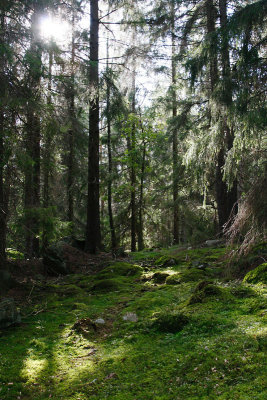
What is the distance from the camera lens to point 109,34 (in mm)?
12383

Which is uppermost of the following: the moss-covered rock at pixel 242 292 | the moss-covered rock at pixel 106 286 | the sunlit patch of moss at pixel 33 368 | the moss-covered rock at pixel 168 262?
the moss-covered rock at pixel 168 262

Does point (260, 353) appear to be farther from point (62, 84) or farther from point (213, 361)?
point (62, 84)

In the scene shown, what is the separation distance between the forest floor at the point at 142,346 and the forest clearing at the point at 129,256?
0.02 meters

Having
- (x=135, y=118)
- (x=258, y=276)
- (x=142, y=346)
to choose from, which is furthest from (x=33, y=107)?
(x=135, y=118)

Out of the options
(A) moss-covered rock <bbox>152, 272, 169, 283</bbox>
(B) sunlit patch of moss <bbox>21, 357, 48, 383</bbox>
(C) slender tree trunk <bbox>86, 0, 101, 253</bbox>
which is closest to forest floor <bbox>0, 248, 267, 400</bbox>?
(B) sunlit patch of moss <bbox>21, 357, 48, 383</bbox>

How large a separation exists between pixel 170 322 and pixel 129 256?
7.63m

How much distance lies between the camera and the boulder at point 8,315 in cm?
443

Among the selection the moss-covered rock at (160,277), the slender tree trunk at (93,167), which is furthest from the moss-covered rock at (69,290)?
the slender tree trunk at (93,167)

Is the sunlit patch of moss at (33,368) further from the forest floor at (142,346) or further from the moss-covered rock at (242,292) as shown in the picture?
the moss-covered rock at (242,292)

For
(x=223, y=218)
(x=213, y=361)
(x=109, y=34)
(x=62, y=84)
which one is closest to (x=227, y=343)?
(x=213, y=361)

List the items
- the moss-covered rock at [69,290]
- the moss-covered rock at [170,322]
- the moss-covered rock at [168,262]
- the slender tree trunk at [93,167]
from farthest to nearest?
the slender tree trunk at [93,167]
the moss-covered rock at [168,262]
the moss-covered rock at [69,290]
the moss-covered rock at [170,322]

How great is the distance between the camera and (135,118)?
50.0ft

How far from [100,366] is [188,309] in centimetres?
161

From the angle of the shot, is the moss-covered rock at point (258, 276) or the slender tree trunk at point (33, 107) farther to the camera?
the slender tree trunk at point (33, 107)
